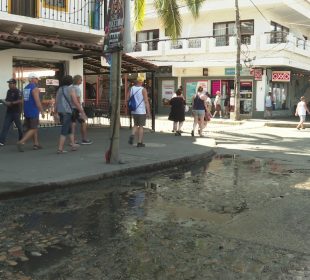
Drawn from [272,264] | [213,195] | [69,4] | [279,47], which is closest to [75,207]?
[213,195]

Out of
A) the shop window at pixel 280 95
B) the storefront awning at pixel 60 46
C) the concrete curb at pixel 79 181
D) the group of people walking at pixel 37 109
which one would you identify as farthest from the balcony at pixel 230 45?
the concrete curb at pixel 79 181

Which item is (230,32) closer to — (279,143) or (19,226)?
(279,143)

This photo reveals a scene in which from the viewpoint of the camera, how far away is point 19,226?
5.79 metres

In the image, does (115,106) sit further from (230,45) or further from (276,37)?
(276,37)

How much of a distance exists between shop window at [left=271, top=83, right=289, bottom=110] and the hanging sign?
82.3ft

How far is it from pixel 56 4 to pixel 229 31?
20.5 metres

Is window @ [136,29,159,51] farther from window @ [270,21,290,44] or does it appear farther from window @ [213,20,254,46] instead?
window @ [270,21,290,44]

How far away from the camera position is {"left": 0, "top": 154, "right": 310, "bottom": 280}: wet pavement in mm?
4457

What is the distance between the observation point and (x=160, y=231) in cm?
569

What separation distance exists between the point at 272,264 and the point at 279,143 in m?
12.2

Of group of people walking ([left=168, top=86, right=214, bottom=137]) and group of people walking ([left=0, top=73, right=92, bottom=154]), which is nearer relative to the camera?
group of people walking ([left=0, top=73, right=92, bottom=154])

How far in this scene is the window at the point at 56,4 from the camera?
14703mm

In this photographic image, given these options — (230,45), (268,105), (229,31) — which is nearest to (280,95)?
(268,105)

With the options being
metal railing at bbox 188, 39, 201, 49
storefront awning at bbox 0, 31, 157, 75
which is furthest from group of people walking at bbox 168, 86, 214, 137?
metal railing at bbox 188, 39, 201, 49
